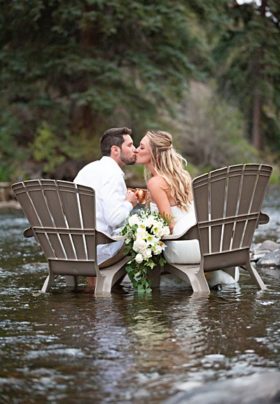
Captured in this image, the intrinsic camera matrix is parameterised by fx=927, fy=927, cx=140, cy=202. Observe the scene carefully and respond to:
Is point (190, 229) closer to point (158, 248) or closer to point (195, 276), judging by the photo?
point (158, 248)

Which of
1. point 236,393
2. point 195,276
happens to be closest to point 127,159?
point 195,276

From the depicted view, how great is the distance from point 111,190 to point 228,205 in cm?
91

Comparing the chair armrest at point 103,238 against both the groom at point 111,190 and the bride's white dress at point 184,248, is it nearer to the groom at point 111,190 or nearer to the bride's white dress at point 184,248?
the groom at point 111,190

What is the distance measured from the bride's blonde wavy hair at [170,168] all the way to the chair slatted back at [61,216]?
76cm

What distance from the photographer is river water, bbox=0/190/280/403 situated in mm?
4012

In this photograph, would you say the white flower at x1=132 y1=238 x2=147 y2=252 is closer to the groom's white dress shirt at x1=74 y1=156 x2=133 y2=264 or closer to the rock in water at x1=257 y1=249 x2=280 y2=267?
the groom's white dress shirt at x1=74 y1=156 x2=133 y2=264

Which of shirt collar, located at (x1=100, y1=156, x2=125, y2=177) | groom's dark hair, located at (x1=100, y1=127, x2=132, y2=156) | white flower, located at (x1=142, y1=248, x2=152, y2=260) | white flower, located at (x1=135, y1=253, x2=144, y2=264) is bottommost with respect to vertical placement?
white flower, located at (x1=135, y1=253, x2=144, y2=264)

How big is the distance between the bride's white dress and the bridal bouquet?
0.31 ft

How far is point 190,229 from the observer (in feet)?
22.2

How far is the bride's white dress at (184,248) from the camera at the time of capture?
6.95 meters

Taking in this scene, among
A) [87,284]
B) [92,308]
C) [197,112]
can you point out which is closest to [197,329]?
[92,308]

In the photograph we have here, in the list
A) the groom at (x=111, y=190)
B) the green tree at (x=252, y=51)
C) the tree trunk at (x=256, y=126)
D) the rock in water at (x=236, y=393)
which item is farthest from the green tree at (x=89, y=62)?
the rock in water at (x=236, y=393)

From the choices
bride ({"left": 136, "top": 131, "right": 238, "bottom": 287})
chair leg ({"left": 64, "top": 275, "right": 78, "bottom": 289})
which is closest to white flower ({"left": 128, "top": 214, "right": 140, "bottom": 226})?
bride ({"left": 136, "top": 131, "right": 238, "bottom": 287})

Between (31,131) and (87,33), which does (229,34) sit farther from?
(31,131)
